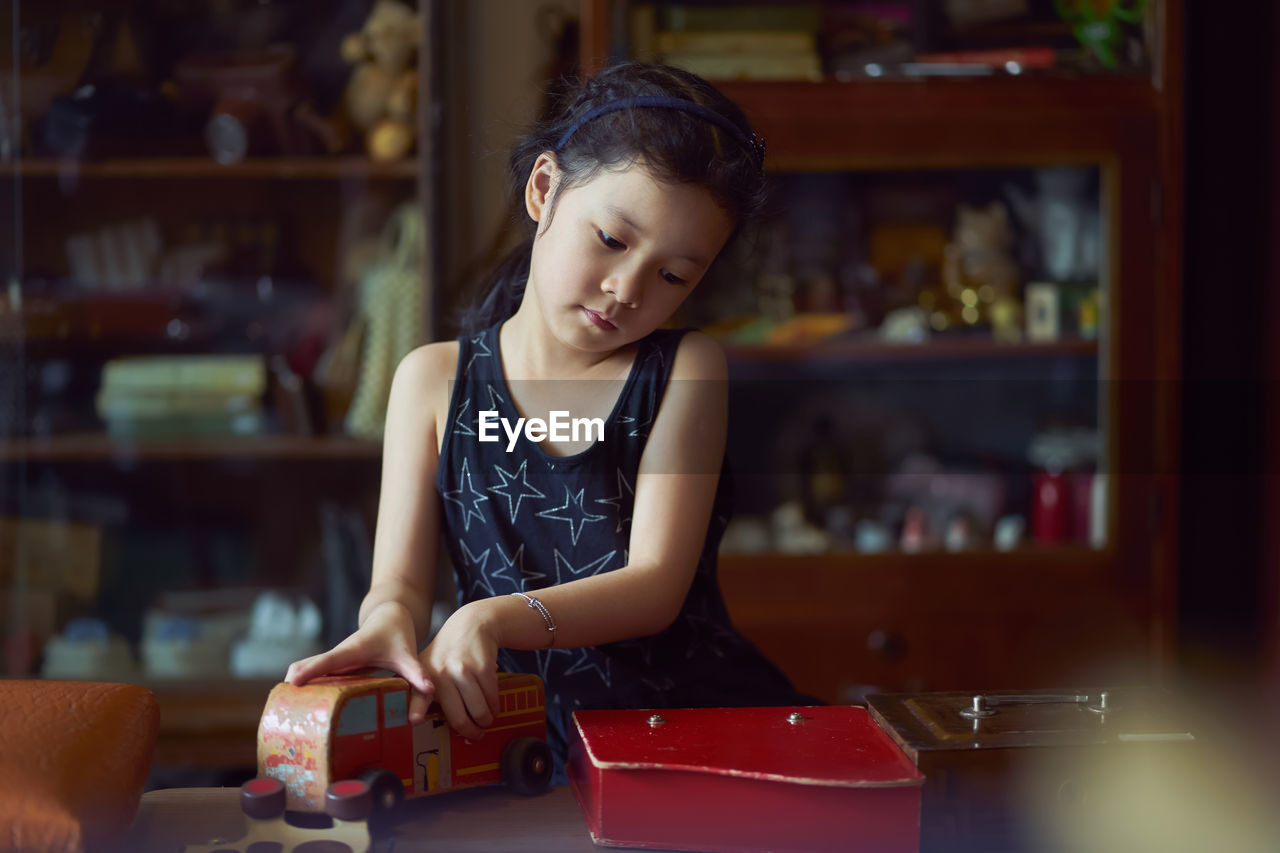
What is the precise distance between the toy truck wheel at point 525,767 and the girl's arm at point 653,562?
0.03 metres

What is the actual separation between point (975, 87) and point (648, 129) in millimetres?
1266

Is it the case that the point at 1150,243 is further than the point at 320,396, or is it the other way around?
the point at 320,396

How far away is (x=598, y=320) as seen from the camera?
0.89m

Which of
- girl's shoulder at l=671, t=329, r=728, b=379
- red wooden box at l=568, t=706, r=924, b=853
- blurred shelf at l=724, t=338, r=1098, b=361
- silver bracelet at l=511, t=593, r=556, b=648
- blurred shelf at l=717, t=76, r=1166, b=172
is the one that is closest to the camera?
red wooden box at l=568, t=706, r=924, b=853

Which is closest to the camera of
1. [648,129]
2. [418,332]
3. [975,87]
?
[648,129]

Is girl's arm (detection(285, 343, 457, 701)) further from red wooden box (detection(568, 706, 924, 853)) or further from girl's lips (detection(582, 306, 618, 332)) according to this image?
red wooden box (detection(568, 706, 924, 853))

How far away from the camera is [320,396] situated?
215 cm

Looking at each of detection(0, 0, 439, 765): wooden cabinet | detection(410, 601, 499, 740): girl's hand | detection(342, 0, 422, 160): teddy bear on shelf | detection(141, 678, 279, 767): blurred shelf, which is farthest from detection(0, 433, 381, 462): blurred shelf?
detection(410, 601, 499, 740): girl's hand

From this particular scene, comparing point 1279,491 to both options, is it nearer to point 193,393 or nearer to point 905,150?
point 905,150

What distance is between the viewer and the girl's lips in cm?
88

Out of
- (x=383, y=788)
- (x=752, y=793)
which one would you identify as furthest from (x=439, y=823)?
(x=752, y=793)

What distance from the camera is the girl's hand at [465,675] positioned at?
2.12 feet

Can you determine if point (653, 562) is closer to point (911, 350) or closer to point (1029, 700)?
point (1029, 700)

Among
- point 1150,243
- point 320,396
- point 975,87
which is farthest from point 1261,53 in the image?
point 320,396
